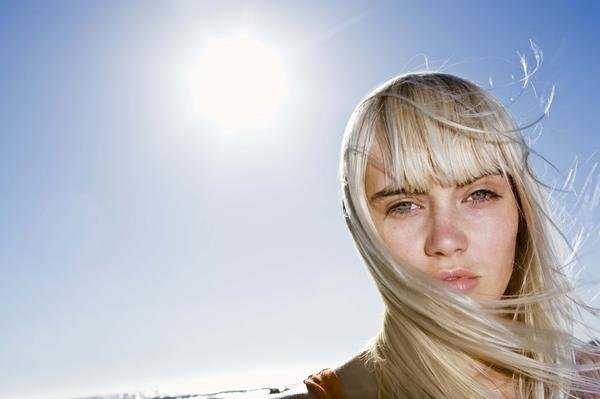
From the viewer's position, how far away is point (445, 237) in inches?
94.8

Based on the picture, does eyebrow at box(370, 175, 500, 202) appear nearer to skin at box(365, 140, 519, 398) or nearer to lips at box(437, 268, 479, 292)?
skin at box(365, 140, 519, 398)

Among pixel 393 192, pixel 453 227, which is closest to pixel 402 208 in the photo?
pixel 393 192

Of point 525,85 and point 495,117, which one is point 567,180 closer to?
point 525,85

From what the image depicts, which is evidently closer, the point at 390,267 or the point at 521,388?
the point at 390,267

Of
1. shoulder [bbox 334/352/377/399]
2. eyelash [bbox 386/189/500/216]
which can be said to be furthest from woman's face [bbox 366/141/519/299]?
shoulder [bbox 334/352/377/399]

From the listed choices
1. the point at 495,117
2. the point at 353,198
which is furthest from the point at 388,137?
the point at 495,117

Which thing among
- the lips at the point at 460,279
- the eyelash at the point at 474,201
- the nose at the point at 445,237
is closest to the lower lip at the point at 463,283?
the lips at the point at 460,279

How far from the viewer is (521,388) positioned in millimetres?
2744

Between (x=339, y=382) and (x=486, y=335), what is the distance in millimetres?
710

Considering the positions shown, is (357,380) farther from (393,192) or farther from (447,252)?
(393,192)

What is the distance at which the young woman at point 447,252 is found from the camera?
2473 mm

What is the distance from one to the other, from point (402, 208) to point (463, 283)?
0.44 m

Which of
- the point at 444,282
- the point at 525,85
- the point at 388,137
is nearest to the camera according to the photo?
the point at 444,282

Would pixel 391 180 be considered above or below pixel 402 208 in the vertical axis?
above
